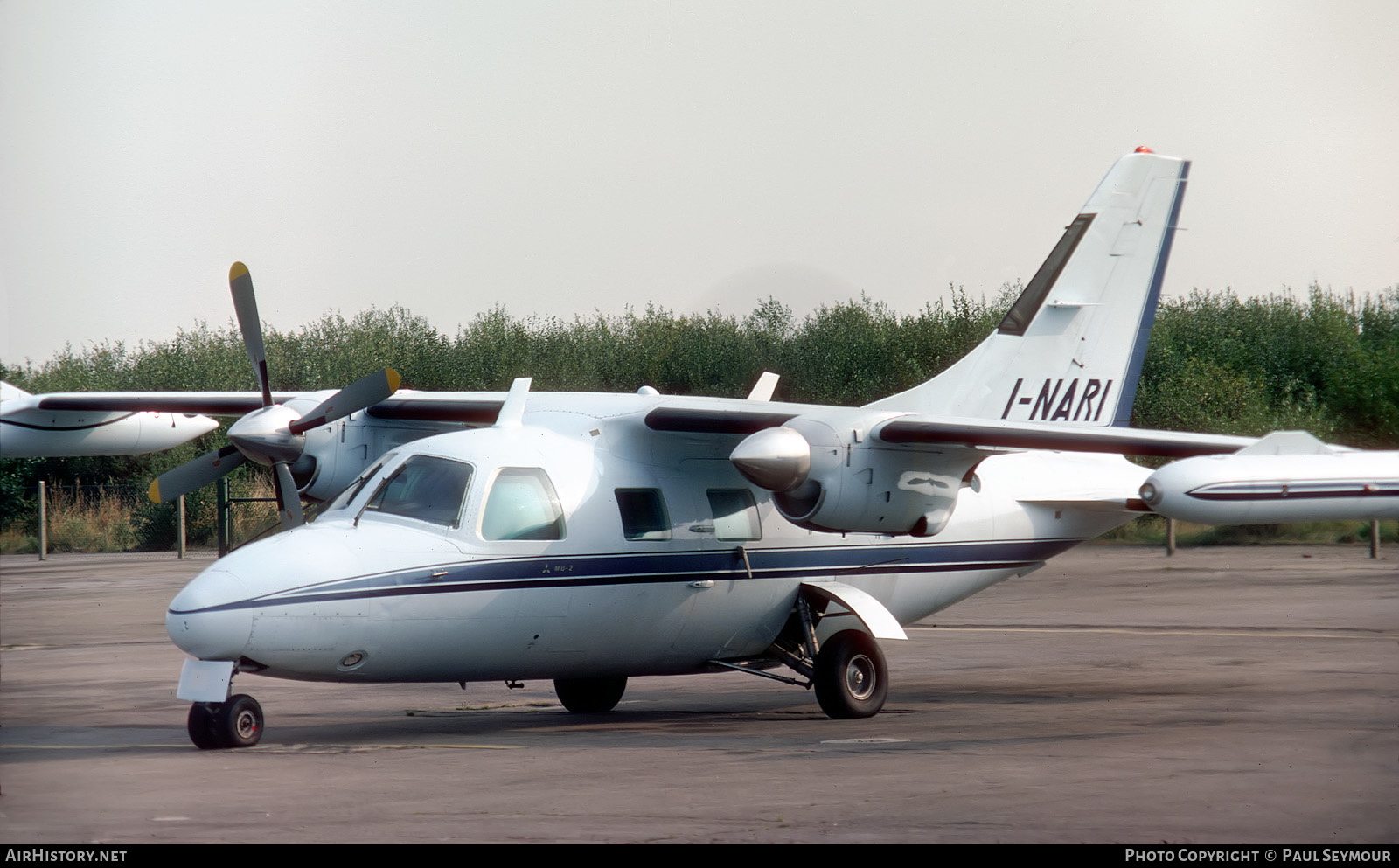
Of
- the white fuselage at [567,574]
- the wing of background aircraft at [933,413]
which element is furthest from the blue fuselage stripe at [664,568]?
the wing of background aircraft at [933,413]

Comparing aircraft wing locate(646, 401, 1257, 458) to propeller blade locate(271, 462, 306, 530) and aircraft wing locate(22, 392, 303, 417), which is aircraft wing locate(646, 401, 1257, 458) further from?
aircraft wing locate(22, 392, 303, 417)

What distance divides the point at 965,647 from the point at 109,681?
10.5 metres

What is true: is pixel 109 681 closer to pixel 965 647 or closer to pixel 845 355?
pixel 965 647

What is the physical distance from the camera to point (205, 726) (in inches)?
444

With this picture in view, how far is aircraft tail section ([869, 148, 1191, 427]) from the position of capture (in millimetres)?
16625

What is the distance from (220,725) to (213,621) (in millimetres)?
945

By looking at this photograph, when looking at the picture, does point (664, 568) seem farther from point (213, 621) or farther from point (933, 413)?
point (933, 413)

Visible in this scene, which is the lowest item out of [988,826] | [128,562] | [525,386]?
[128,562]

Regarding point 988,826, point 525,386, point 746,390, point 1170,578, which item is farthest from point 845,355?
point 988,826

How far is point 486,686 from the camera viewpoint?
1745cm

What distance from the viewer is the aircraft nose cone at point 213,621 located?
35.6ft

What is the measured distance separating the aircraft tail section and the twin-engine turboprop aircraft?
28 millimetres

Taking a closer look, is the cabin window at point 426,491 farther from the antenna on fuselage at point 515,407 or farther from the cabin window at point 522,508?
the antenna on fuselage at point 515,407
